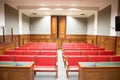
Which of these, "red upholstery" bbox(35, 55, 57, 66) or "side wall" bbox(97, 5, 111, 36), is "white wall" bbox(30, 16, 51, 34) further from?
"red upholstery" bbox(35, 55, 57, 66)

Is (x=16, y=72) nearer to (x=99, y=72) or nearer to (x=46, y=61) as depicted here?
(x=46, y=61)

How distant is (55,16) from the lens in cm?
1336

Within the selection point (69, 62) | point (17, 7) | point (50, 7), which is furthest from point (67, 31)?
point (69, 62)

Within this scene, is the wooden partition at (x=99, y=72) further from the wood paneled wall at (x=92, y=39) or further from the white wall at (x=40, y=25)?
the white wall at (x=40, y=25)

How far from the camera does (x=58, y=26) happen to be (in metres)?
13.7

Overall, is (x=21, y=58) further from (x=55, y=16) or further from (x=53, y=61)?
(x=55, y=16)

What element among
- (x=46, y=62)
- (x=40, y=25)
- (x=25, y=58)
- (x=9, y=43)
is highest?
(x=40, y=25)

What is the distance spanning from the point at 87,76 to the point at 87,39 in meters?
10.8

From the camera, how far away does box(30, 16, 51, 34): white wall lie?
13633 mm

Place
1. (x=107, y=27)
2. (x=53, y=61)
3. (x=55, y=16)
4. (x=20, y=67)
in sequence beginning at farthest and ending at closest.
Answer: (x=55, y=16)
(x=107, y=27)
(x=53, y=61)
(x=20, y=67)

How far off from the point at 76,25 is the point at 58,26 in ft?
6.04

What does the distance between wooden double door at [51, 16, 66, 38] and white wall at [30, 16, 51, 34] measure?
407 millimetres

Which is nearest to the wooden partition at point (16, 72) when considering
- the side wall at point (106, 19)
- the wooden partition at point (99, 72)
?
the wooden partition at point (99, 72)

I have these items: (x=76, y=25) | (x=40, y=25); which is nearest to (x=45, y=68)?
(x=40, y=25)
